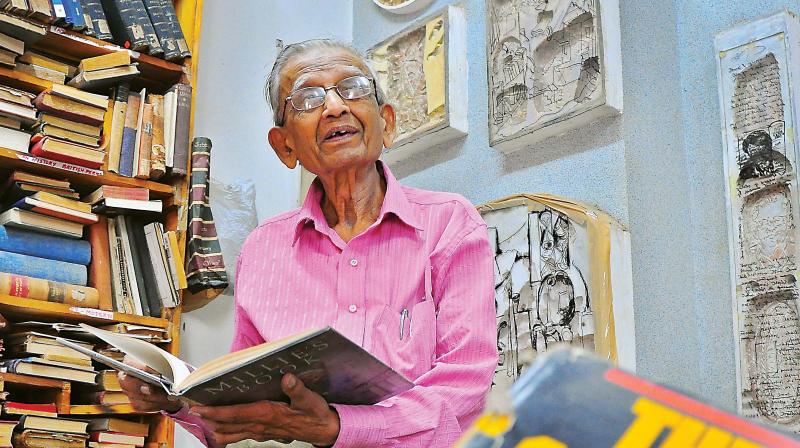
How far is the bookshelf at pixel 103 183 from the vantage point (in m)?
2.25

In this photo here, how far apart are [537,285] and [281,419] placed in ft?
4.03

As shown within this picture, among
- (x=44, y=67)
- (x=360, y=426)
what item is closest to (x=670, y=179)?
(x=360, y=426)

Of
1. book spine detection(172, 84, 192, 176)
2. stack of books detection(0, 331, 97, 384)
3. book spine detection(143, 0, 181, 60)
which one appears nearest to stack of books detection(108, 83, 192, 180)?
book spine detection(172, 84, 192, 176)

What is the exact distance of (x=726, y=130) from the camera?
80.4 inches

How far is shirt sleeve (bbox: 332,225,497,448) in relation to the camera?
115 centimetres

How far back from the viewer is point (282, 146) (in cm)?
166

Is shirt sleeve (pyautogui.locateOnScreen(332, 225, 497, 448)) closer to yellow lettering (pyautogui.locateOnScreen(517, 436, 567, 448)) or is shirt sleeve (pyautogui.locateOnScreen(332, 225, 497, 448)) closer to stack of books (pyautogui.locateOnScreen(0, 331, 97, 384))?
yellow lettering (pyautogui.locateOnScreen(517, 436, 567, 448))

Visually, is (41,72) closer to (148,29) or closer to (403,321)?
(148,29)

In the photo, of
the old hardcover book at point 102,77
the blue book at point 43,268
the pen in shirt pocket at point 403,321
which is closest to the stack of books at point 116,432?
the blue book at point 43,268

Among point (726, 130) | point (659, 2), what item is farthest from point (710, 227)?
point (659, 2)

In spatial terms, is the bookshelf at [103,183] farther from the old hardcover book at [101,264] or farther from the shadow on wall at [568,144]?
the shadow on wall at [568,144]

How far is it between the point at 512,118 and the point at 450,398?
1304 mm

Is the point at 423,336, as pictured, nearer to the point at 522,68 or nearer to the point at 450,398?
the point at 450,398

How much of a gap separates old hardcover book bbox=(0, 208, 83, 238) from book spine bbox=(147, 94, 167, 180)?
269 millimetres
